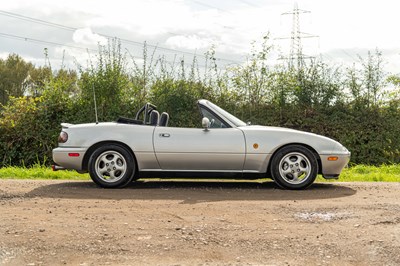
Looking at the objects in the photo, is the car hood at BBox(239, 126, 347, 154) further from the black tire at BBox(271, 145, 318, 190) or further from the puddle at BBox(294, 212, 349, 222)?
the puddle at BBox(294, 212, 349, 222)

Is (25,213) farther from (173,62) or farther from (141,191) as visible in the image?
(173,62)

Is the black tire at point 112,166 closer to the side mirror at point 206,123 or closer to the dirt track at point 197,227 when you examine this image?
the dirt track at point 197,227

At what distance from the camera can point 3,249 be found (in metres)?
5.20

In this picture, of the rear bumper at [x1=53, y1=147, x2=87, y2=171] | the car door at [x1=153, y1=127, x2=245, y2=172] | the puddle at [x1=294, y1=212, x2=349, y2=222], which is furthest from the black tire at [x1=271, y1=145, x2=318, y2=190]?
the rear bumper at [x1=53, y1=147, x2=87, y2=171]

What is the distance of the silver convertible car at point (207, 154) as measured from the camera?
895cm

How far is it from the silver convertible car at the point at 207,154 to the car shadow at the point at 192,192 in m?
0.24

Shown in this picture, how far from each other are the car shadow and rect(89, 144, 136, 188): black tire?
6.6 inches

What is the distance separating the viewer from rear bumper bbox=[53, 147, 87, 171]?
9.16 meters

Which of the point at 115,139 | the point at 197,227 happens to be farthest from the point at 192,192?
the point at 197,227

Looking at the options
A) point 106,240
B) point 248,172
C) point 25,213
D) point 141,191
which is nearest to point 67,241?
point 106,240

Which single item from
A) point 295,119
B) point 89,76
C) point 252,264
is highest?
point 89,76

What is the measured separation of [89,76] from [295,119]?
5780mm

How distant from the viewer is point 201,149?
353 inches

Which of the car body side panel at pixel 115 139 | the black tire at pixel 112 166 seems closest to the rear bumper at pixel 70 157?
the car body side panel at pixel 115 139
